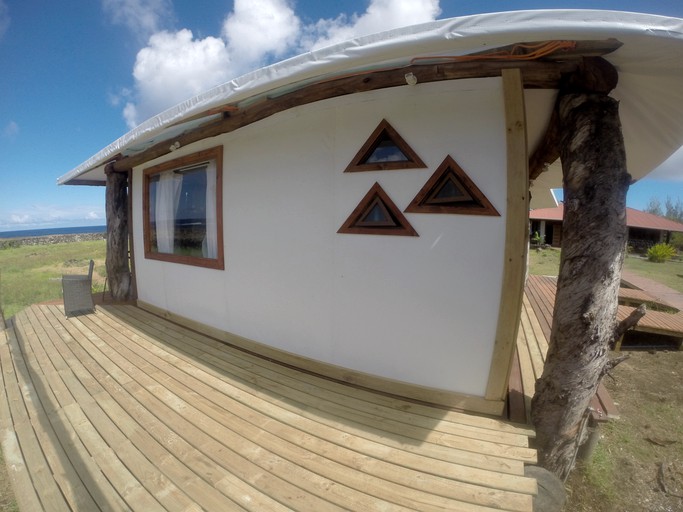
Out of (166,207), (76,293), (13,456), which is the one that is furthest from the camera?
(76,293)

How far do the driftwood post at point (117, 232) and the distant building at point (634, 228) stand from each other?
72.3ft

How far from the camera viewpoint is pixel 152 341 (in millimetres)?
3385

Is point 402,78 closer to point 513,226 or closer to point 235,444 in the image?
point 513,226

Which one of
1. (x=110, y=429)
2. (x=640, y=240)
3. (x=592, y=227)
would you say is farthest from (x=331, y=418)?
(x=640, y=240)

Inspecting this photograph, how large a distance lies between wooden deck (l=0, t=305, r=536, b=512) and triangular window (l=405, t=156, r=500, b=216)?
1.55 metres

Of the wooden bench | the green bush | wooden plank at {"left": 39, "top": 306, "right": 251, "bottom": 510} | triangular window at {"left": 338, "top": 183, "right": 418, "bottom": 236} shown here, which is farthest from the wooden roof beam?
the green bush

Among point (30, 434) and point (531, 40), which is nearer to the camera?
point (531, 40)

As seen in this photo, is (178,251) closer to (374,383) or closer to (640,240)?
(374,383)

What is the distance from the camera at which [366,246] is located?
7.75 ft

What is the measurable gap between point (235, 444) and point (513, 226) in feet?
7.77

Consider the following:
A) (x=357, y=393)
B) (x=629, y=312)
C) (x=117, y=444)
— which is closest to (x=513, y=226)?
(x=357, y=393)

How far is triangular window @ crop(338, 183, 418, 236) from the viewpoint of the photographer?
2.22 meters

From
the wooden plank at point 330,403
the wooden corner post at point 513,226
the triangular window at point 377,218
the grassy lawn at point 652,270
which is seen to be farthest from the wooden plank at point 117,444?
the grassy lawn at point 652,270

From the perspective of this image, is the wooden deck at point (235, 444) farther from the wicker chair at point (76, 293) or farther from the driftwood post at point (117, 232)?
the driftwood post at point (117, 232)
